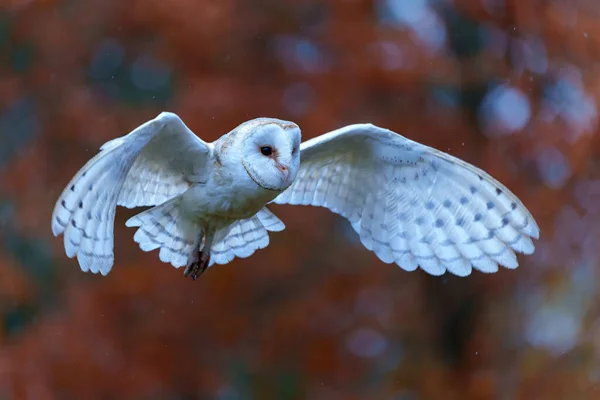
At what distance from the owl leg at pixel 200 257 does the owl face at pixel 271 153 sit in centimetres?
43

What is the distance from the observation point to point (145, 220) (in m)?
2.90

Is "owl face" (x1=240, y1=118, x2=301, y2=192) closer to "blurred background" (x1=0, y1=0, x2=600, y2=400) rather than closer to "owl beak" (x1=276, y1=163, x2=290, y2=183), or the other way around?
"owl beak" (x1=276, y1=163, x2=290, y2=183)

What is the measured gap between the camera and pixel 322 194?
3.22 meters

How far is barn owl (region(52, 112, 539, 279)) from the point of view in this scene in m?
2.64

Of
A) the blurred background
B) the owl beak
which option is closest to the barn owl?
the owl beak

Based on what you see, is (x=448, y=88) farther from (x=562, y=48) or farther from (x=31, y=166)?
(x=31, y=166)

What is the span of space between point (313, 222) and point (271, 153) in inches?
110

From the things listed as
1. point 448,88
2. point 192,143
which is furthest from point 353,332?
point 192,143

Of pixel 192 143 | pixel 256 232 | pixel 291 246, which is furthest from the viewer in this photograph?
pixel 291 246

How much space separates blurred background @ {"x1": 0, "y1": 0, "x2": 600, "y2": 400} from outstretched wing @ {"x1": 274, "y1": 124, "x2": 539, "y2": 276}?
6.68 ft

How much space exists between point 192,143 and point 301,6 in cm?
323

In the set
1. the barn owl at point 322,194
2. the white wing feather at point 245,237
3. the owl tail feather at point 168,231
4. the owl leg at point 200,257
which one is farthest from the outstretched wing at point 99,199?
the white wing feather at point 245,237

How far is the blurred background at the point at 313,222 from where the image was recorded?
5.37m

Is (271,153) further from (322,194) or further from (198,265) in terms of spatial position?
(322,194)
